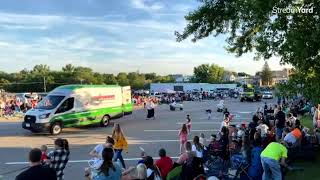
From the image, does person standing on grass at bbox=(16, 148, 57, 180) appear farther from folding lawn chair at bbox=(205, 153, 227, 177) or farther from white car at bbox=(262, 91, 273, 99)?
white car at bbox=(262, 91, 273, 99)

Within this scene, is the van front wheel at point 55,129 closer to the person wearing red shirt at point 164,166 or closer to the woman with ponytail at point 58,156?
the person wearing red shirt at point 164,166

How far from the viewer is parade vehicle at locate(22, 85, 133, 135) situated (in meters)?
25.8

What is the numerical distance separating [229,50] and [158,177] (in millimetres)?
11155

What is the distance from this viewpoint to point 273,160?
10.7 meters

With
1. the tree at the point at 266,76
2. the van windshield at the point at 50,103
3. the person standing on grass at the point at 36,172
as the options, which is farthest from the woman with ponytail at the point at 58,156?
the tree at the point at 266,76

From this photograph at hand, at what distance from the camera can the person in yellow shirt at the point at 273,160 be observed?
10.7 meters

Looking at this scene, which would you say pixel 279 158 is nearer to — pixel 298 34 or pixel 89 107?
pixel 298 34

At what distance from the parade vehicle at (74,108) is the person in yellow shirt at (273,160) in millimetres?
16918

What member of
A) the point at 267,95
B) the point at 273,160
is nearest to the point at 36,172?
the point at 273,160

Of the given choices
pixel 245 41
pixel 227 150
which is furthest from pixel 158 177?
pixel 245 41

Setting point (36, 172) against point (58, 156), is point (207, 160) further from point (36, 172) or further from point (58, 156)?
point (36, 172)

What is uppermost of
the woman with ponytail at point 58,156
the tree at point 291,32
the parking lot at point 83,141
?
the tree at point 291,32

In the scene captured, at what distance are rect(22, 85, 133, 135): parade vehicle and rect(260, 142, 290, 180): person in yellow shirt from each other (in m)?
16.9

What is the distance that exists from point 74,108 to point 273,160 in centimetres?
1830
